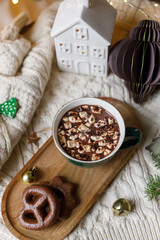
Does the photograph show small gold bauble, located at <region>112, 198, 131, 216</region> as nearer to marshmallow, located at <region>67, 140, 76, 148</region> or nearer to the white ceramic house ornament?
marshmallow, located at <region>67, 140, 76, 148</region>

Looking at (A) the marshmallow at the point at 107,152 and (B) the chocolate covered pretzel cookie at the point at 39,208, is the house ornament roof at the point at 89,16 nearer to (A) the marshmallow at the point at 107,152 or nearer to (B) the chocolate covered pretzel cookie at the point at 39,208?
(A) the marshmallow at the point at 107,152

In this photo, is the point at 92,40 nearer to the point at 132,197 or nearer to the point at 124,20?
the point at 124,20

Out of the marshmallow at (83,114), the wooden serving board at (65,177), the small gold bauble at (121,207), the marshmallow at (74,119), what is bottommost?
the small gold bauble at (121,207)

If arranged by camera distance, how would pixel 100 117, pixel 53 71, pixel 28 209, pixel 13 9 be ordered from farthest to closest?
pixel 13 9 < pixel 53 71 < pixel 100 117 < pixel 28 209

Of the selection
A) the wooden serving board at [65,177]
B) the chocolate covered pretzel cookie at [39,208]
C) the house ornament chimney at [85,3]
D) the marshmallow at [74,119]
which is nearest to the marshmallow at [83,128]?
the marshmallow at [74,119]

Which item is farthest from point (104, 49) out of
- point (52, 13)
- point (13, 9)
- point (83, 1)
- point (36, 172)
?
point (13, 9)

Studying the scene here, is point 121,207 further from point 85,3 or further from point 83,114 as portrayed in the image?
point 85,3

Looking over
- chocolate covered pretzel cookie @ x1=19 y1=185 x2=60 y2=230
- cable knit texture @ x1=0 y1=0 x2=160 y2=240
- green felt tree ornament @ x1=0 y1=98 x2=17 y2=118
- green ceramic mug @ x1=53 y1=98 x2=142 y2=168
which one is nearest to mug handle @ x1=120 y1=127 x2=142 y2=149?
green ceramic mug @ x1=53 y1=98 x2=142 y2=168
